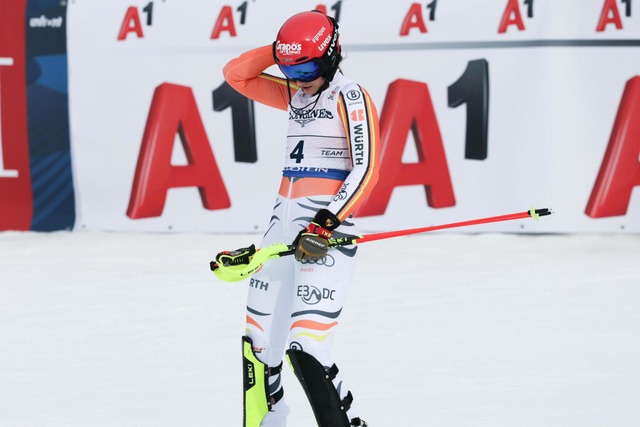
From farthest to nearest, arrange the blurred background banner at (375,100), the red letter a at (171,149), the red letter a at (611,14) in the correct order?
the red letter a at (171,149), the blurred background banner at (375,100), the red letter a at (611,14)

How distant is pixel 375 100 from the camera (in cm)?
971

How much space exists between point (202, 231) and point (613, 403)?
17.7 ft

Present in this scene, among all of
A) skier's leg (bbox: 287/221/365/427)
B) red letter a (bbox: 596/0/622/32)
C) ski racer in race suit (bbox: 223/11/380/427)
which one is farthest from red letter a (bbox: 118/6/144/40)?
skier's leg (bbox: 287/221/365/427)

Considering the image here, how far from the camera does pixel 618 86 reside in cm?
960

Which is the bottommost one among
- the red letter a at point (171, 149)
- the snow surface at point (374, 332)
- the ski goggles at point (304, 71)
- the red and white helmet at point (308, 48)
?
the snow surface at point (374, 332)

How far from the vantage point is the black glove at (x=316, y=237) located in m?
4.18

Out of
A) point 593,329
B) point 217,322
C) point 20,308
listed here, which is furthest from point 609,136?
point 20,308

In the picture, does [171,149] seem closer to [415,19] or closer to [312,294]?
[415,19]

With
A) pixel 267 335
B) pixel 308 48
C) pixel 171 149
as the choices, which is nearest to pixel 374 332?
pixel 267 335

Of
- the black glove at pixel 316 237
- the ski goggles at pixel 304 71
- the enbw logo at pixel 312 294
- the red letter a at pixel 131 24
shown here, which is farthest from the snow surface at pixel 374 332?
the red letter a at pixel 131 24

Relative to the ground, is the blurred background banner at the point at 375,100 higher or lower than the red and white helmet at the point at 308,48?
lower

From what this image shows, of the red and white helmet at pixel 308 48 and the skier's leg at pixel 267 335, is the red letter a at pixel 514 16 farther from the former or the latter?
the skier's leg at pixel 267 335

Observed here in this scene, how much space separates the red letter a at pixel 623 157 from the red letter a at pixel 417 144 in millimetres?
1326

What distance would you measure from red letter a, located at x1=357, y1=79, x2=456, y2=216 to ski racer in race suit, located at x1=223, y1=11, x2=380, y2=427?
16.7ft
